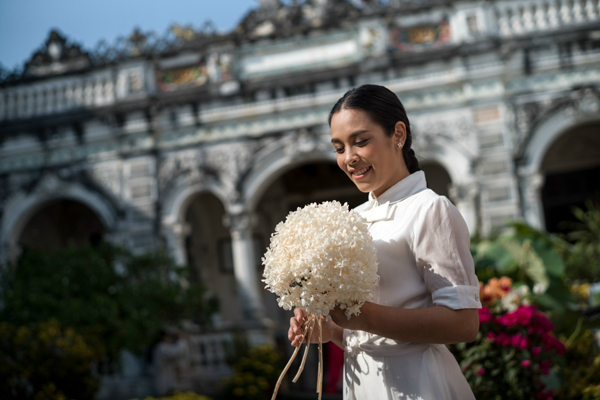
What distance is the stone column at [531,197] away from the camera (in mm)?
9344

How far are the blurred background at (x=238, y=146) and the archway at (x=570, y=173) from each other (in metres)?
0.03

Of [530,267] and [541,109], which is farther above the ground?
[541,109]

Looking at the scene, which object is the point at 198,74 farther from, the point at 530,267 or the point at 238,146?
the point at 530,267

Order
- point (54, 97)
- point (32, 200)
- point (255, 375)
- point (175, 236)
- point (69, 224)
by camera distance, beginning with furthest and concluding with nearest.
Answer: point (69, 224) → point (54, 97) → point (32, 200) → point (175, 236) → point (255, 375)

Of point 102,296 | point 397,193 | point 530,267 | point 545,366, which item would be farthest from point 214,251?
point 397,193

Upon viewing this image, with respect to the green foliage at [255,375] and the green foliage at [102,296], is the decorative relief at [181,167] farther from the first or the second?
the green foliage at [255,375]

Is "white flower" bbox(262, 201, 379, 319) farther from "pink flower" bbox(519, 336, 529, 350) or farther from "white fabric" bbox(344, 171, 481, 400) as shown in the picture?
"pink flower" bbox(519, 336, 529, 350)

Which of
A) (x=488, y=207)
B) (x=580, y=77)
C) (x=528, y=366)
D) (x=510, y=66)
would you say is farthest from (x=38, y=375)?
(x=580, y=77)

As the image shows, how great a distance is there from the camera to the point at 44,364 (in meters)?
6.66

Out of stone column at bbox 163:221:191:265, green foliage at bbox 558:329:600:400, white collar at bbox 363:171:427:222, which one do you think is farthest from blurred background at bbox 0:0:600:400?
white collar at bbox 363:171:427:222

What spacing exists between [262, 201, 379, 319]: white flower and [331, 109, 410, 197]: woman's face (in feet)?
0.54

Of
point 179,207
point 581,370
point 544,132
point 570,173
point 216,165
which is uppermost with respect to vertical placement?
point 216,165

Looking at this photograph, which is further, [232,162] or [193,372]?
[232,162]

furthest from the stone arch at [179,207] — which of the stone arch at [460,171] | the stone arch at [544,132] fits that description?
the stone arch at [544,132]
